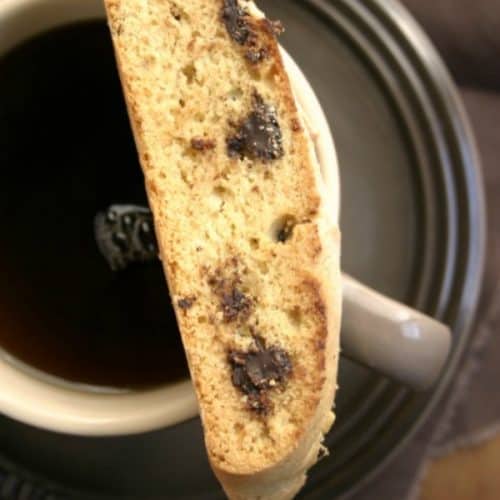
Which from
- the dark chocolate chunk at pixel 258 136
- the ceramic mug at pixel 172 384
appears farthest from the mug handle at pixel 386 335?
the dark chocolate chunk at pixel 258 136

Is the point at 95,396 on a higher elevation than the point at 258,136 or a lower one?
lower

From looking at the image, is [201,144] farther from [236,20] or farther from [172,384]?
[172,384]

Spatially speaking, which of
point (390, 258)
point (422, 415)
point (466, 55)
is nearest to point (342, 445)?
point (422, 415)

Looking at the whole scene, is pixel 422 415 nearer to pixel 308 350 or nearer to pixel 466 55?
pixel 308 350

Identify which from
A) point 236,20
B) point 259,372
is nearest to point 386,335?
point 259,372

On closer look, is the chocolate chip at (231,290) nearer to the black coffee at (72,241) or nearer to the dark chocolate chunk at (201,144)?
the dark chocolate chunk at (201,144)
